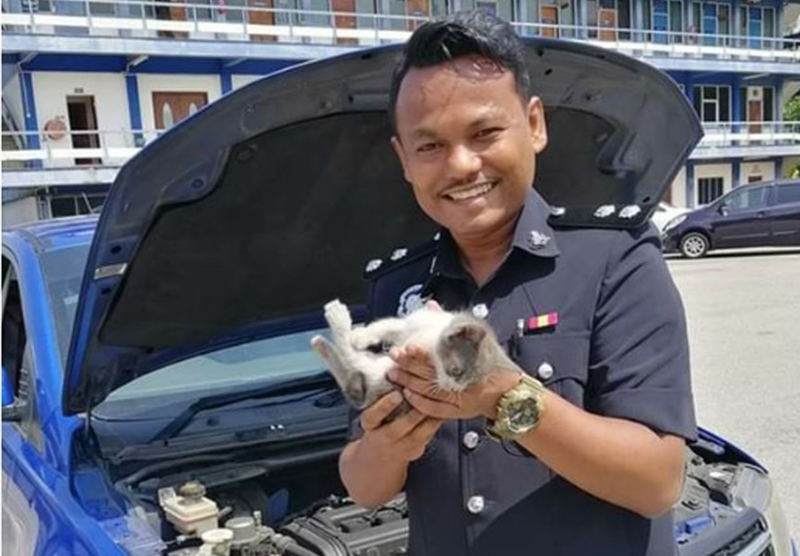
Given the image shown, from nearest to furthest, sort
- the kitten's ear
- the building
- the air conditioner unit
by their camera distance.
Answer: the kitten's ear → the building → the air conditioner unit

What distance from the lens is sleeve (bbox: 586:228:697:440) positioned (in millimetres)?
1075

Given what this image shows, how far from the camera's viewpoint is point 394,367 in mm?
955

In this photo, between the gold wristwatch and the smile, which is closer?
the gold wristwatch

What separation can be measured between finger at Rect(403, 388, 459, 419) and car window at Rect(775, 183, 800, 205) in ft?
45.5

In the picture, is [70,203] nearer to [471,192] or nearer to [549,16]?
[549,16]

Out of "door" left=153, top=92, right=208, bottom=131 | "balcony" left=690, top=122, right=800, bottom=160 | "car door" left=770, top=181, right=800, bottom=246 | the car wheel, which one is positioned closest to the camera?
"car door" left=770, top=181, right=800, bottom=246

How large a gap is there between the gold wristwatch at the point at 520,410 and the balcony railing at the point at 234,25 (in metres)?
14.5

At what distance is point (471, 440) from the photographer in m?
1.19

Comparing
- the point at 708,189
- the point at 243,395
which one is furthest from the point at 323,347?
the point at 708,189

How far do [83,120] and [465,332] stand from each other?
740 inches

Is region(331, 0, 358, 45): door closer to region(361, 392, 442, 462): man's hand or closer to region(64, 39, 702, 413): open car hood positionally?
region(64, 39, 702, 413): open car hood

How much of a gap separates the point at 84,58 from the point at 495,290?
59.3ft

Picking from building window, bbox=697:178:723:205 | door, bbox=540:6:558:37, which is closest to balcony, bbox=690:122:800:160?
building window, bbox=697:178:723:205

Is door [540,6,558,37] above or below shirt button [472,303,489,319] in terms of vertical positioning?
above
